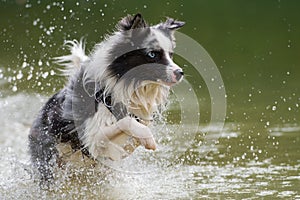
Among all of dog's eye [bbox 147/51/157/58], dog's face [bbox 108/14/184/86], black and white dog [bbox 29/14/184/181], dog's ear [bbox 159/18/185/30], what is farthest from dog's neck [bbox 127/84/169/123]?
dog's ear [bbox 159/18/185/30]

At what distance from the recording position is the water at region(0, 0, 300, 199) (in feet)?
17.3

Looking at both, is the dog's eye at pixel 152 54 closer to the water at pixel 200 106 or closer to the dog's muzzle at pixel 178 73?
the dog's muzzle at pixel 178 73

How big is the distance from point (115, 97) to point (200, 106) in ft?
10.5

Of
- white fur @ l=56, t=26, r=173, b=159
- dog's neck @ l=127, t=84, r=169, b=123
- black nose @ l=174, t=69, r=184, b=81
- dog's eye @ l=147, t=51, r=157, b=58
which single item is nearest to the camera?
black nose @ l=174, t=69, r=184, b=81

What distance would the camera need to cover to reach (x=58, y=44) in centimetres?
1172

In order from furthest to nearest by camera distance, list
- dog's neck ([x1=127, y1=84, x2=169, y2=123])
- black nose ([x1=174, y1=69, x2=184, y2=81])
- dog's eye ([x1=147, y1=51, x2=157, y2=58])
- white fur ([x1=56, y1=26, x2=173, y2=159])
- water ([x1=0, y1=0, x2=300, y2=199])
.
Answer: water ([x1=0, y1=0, x2=300, y2=199]) < dog's neck ([x1=127, y1=84, x2=169, y2=123]) < white fur ([x1=56, y1=26, x2=173, y2=159]) < dog's eye ([x1=147, y1=51, x2=157, y2=58]) < black nose ([x1=174, y1=69, x2=184, y2=81])

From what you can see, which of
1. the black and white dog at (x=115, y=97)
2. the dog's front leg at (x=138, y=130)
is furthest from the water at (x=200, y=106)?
the dog's front leg at (x=138, y=130)

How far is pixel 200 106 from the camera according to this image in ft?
26.6

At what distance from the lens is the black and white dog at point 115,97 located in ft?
15.9

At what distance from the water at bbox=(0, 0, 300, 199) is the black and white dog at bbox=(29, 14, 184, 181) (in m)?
0.30

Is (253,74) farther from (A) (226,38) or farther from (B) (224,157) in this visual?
(B) (224,157)

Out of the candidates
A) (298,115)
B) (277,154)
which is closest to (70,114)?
(277,154)

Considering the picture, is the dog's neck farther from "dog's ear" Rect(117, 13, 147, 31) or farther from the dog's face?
"dog's ear" Rect(117, 13, 147, 31)

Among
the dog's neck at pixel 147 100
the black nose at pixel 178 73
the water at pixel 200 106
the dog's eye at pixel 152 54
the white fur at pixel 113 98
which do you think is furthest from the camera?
the water at pixel 200 106
